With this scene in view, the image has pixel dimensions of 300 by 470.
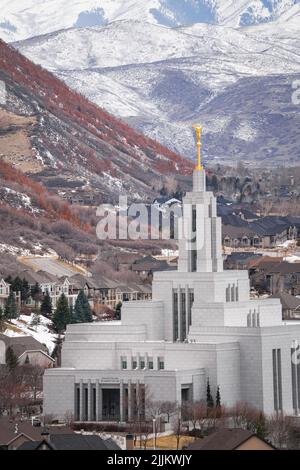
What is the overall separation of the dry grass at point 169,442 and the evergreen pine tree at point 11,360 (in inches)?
645

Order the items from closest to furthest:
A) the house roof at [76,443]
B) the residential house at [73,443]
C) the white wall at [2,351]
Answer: the residential house at [73,443] → the house roof at [76,443] → the white wall at [2,351]

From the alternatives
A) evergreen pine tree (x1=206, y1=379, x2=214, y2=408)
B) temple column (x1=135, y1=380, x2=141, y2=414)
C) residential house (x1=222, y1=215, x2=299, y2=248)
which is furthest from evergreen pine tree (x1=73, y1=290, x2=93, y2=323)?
residential house (x1=222, y1=215, x2=299, y2=248)

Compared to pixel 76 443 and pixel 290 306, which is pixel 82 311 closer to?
pixel 290 306

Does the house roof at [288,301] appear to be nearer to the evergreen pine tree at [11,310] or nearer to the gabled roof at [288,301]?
the gabled roof at [288,301]

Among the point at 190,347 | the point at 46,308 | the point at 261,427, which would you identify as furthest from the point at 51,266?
the point at 261,427

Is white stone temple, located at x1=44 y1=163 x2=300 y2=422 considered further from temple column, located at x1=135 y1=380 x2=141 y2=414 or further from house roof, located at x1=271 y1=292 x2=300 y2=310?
house roof, located at x1=271 y1=292 x2=300 y2=310

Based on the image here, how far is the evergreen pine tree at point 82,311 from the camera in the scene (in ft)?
367

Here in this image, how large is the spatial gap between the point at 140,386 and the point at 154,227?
10153 centimetres

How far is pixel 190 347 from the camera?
8625cm

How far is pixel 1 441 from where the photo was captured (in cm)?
6009

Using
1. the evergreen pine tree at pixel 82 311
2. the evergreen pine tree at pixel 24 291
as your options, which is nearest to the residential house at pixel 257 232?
the evergreen pine tree at pixel 24 291

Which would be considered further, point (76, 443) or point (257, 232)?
point (257, 232)

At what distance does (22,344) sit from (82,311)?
13.4 meters
